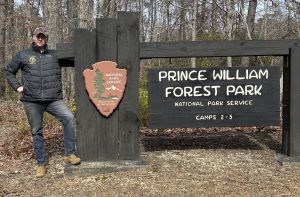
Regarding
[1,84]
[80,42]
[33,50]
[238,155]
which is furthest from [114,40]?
[1,84]

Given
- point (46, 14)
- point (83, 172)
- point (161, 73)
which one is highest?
point (46, 14)

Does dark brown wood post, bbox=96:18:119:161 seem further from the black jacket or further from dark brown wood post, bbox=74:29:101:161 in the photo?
the black jacket

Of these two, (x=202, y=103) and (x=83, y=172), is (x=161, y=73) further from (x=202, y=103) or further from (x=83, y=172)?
(x=83, y=172)

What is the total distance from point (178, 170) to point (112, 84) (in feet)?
4.88

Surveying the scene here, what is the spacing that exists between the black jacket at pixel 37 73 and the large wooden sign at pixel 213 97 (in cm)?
138

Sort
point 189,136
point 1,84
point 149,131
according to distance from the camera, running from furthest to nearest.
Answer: point 1,84, point 149,131, point 189,136

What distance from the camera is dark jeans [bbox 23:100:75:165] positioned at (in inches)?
249

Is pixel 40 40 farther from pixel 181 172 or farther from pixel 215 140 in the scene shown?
pixel 215 140

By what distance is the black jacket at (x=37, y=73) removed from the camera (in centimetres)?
622

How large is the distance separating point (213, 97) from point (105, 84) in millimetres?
1611

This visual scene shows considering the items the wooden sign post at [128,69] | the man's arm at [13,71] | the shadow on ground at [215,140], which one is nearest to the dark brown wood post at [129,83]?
the wooden sign post at [128,69]

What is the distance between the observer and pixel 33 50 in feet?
20.6

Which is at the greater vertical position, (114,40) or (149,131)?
(114,40)

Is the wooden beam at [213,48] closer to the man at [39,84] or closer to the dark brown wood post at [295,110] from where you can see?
the dark brown wood post at [295,110]
